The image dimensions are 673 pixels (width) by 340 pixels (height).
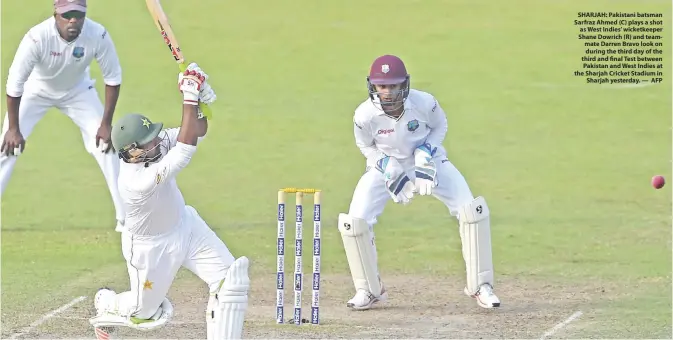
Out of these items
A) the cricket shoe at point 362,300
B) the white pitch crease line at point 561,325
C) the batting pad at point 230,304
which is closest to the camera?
the batting pad at point 230,304

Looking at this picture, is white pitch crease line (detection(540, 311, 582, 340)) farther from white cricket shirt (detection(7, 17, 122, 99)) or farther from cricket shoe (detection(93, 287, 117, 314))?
white cricket shirt (detection(7, 17, 122, 99))

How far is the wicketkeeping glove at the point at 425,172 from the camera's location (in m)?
9.80

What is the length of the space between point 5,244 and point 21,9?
10.6 m

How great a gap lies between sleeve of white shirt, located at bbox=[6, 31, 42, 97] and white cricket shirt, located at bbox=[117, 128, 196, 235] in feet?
11.0

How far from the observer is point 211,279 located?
A: 8445 millimetres

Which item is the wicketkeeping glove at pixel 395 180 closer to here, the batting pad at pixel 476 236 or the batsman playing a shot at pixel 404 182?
the batsman playing a shot at pixel 404 182

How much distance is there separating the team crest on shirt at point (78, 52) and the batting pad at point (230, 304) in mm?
3964

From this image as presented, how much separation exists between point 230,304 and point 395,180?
6.78 ft

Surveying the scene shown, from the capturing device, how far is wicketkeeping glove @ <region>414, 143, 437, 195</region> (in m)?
9.80

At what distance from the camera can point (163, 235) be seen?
8453 mm

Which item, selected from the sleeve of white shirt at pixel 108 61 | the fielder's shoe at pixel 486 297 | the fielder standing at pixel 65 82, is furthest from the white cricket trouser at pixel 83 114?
the fielder's shoe at pixel 486 297

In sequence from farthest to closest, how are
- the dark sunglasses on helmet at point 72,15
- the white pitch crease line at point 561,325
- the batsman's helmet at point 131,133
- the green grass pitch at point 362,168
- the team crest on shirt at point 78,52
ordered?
the team crest on shirt at point 78,52
the dark sunglasses on helmet at point 72,15
the green grass pitch at point 362,168
the white pitch crease line at point 561,325
the batsman's helmet at point 131,133

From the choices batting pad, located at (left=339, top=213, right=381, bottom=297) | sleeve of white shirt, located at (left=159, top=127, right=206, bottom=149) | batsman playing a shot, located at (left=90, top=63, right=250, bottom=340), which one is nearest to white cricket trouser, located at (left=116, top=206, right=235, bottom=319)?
batsman playing a shot, located at (left=90, top=63, right=250, bottom=340)

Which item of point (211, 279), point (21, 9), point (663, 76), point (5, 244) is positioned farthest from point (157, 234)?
point (21, 9)
